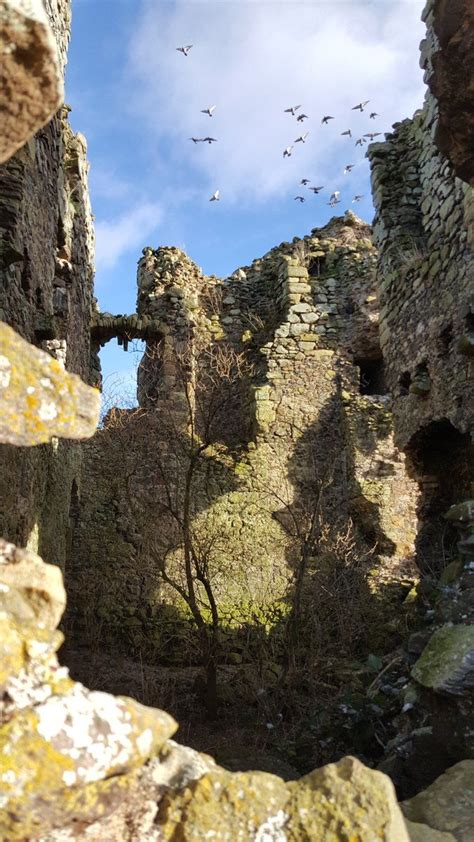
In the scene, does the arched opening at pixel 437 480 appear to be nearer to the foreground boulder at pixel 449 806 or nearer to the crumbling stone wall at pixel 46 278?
the crumbling stone wall at pixel 46 278

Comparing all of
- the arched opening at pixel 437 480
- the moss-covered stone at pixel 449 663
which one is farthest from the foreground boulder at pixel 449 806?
the arched opening at pixel 437 480

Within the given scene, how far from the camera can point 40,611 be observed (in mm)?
1601

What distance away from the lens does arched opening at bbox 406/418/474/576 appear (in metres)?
8.09

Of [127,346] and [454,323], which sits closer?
[454,323]

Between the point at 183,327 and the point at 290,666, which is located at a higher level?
the point at 183,327

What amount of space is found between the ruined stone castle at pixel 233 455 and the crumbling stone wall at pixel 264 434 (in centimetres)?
4

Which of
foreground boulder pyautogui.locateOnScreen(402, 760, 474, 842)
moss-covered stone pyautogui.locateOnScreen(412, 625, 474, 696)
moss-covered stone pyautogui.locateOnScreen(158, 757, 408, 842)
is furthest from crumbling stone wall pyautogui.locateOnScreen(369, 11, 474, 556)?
moss-covered stone pyautogui.locateOnScreen(158, 757, 408, 842)

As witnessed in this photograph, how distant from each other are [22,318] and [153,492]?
18.6ft

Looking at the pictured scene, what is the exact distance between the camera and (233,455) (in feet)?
40.5

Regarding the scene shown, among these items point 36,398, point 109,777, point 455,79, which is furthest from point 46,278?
point 109,777

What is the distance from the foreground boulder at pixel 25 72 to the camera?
59.6 inches

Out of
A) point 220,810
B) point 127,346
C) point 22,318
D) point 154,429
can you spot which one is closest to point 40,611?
point 220,810

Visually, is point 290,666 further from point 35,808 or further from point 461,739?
point 35,808

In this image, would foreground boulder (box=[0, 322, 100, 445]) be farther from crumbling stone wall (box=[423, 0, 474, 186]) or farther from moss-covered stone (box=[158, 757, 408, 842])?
crumbling stone wall (box=[423, 0, 474, 186])
